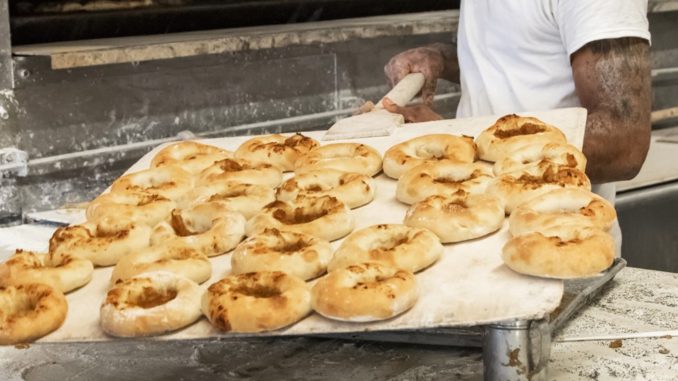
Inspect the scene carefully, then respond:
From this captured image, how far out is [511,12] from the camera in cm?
244

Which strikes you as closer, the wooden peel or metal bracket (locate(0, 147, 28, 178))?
the wooden peel

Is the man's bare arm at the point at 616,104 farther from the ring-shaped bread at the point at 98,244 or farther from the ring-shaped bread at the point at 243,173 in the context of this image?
the ring-shaped bread at the point at 98,244

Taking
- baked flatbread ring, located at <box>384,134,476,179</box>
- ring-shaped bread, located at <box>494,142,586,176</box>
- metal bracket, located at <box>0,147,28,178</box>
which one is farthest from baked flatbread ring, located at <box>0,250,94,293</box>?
metal bracket, located at <box>0,147,28,178</box>

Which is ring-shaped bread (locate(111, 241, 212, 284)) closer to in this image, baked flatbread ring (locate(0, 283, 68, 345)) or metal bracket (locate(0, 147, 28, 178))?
baked flatbread ring (locate(0, 283, 68, 345))

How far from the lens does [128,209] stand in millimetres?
1823

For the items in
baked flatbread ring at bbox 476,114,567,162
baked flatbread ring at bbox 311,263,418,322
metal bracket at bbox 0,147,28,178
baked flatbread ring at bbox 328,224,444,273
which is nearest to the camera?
baked flatbread ring at bbox 311,263,418,322

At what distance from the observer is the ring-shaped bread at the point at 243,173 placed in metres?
1.95

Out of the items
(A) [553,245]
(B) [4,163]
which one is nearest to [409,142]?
(A) [553,245]

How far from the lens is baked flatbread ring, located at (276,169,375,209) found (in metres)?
1.82

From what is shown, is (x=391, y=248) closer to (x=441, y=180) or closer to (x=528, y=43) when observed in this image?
(x=441, y=180)

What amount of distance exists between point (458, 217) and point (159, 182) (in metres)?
0.72

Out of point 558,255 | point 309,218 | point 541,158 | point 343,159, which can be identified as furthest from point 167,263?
point 541,158

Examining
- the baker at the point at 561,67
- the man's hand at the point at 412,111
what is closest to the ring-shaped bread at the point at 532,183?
the baker at the point at 561,67

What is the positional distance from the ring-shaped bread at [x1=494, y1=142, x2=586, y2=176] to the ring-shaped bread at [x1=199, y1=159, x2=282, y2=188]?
46cm
